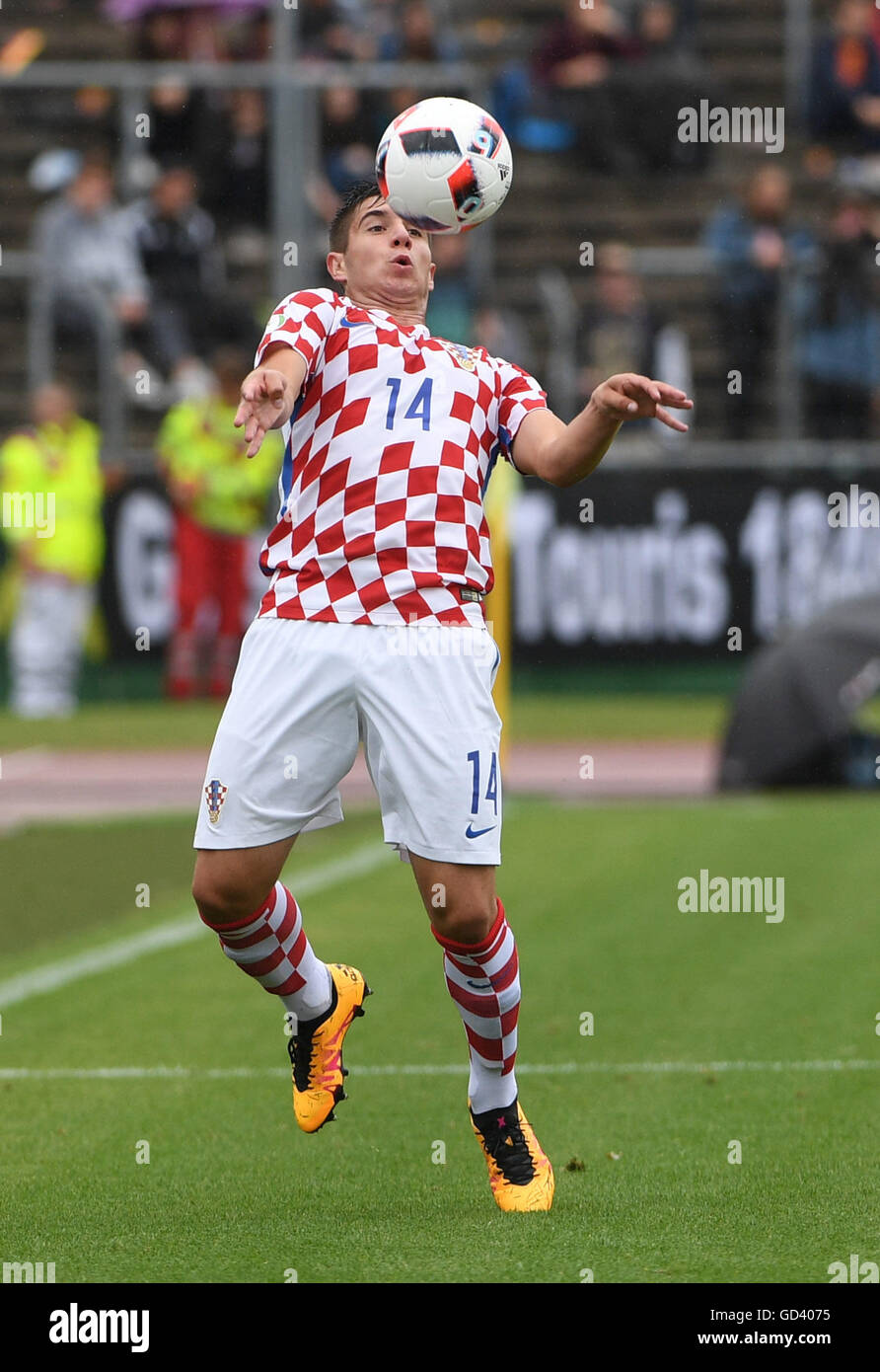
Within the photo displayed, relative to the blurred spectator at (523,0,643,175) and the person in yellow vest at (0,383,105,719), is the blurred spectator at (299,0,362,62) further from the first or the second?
the person in yellow vest at (0,383,105,719)

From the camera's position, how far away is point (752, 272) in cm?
1944

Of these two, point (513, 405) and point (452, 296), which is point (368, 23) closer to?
point (452, 296)

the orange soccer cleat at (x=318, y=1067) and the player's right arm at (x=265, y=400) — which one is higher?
the player's right arm at (x=265, y=400)

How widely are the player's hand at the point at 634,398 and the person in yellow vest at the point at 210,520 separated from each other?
542 inches

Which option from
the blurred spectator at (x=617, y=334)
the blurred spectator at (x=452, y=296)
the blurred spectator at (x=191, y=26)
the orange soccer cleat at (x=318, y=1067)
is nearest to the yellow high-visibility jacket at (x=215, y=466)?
the blurred spectator at (x=452, y=296)

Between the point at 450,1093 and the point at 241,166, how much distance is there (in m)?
14.0

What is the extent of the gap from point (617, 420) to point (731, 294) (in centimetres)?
1514

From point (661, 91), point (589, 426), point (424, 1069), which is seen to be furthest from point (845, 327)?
point (589, 426)

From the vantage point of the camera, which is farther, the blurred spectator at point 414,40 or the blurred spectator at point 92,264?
the blurred spectator at point 414,40

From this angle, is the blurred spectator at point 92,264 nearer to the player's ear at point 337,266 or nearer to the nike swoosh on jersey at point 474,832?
the player's ear at point 337,266

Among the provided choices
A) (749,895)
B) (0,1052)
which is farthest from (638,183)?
(0,1052)

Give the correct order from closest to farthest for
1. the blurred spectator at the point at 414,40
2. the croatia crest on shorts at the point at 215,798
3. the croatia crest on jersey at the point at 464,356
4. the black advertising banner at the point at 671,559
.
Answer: the croatia crest on shorts at the point at 215,798 → the croatia crest on jersey at the point at 464,356 → the black advertising banner at the point at 671,559 → the blurred spectator at the point at 414,40

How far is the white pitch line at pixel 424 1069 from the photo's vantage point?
22.6 ft
